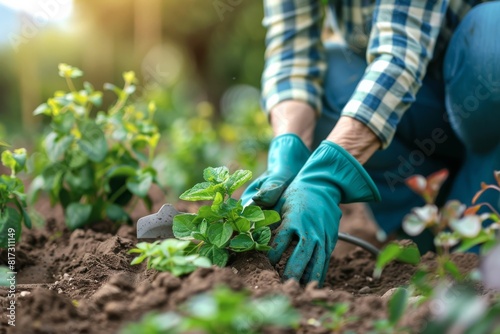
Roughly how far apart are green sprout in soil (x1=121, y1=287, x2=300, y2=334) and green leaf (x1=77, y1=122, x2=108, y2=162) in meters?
1.07

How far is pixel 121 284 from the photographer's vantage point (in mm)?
1163

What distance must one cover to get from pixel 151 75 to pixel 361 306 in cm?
438

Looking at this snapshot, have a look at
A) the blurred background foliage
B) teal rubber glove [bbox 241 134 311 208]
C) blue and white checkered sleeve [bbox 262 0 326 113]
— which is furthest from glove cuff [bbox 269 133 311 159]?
the blurred background foliage

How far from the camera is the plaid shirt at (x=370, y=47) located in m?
1.72

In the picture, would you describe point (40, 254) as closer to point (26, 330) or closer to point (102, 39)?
point (26, 330)

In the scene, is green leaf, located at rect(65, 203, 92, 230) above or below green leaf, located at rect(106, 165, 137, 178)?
below

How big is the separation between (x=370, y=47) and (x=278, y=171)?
46cm

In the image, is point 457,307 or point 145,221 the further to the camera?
point 145,221

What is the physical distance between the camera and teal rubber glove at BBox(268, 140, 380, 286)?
1.44 metres

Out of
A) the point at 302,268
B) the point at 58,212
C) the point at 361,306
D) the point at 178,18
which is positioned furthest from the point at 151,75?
the point at 361,306

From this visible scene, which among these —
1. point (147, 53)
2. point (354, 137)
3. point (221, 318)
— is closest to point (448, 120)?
point (354, 137)

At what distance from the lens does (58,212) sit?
243 centimetres

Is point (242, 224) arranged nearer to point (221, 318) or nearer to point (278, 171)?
point (278, 171)

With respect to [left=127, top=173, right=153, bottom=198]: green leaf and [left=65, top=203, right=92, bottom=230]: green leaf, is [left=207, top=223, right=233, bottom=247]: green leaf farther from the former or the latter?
[left=65, top=203, right=92, bottom=230]: green leaf
